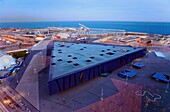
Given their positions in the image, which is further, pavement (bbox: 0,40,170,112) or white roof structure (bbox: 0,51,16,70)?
white roof structure (bbox: 0,51,16,70)

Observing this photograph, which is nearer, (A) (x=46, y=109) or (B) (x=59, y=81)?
(A) (x=46, y=109)

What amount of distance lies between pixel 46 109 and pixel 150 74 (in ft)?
58.0

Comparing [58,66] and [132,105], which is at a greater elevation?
[58,66]

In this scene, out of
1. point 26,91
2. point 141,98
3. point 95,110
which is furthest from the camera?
point 26,91

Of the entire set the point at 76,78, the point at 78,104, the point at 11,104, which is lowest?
the point at 11,104

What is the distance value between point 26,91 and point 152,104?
17.2 m

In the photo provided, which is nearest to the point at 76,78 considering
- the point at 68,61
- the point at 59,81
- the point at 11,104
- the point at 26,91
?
the point at 59,81

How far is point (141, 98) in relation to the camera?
682 inches

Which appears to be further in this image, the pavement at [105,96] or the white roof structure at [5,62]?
the white roof structure at [5,62]

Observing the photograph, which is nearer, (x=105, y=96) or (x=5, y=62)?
(x=105, y=96)

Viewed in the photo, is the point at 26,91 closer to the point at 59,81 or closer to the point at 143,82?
the point at 59,81

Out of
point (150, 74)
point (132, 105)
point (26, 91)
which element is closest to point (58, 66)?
point (26, 91)

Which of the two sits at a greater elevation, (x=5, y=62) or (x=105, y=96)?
(x=105, y=96)

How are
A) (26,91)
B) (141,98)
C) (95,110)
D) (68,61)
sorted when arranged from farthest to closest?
(68,61) → (26,91) → (141,98) → (95,110)
